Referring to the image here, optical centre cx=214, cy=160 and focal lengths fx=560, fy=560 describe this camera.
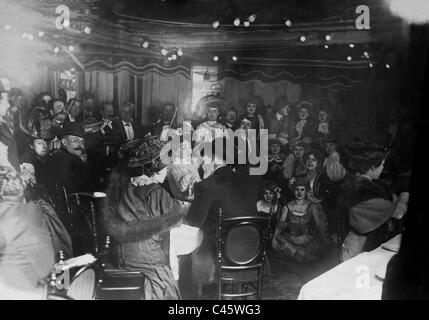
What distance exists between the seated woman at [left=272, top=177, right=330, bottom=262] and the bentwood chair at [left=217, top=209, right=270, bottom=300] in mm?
146

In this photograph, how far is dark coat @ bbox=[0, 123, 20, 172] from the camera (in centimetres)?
416

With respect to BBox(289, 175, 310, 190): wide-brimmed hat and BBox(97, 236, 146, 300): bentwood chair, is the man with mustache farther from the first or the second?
BBox(289, 175, 310, 190): wide-brimmed hat

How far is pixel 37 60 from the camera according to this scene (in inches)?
163

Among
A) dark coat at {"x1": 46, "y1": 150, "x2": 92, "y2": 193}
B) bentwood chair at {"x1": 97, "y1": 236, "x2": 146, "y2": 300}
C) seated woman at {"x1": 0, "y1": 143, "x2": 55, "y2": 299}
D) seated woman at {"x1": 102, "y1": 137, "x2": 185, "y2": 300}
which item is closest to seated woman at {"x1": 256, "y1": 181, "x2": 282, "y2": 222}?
seated woman at {"x1": 102, "y1": 137, "x2": 185, "y2": 300}

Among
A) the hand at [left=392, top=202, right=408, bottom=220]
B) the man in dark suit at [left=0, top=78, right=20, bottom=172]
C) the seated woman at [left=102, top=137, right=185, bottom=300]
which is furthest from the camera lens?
the hand at [left=392, top=202, right=408, bottom=220]

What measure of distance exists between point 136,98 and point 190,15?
0.75 m

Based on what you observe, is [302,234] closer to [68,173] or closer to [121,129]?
[121,129]

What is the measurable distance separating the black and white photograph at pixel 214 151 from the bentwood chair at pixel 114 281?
0.01m

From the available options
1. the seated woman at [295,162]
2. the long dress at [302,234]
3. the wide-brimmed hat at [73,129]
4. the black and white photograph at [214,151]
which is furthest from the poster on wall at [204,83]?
the long dress at [302,234]

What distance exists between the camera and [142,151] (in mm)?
4254

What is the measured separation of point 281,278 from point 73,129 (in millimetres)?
1973

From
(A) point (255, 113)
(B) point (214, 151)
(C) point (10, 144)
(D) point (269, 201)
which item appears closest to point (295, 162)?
(D) point (269, 201)

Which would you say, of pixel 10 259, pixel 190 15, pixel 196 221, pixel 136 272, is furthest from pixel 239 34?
pixel 10 259
